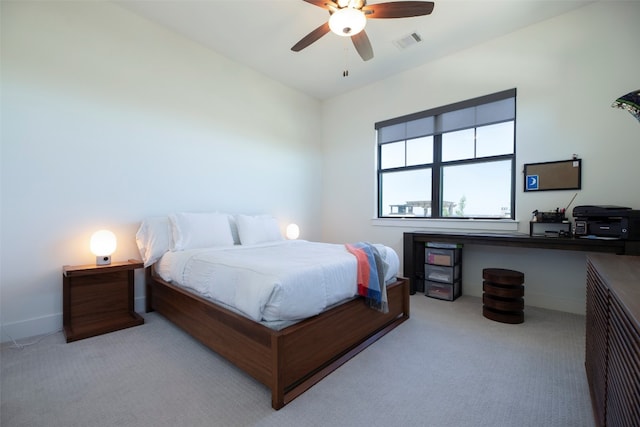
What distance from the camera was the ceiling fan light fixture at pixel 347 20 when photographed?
2006 millimetres

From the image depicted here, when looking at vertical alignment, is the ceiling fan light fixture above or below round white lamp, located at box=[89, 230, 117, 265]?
above

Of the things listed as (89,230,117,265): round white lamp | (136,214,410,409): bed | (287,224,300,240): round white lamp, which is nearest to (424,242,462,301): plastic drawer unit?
(136,214,410,409): bed

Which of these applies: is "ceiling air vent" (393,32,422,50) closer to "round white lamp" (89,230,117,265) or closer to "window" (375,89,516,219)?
"window" (375,89,516,219)

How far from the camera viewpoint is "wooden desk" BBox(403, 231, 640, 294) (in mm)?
2332

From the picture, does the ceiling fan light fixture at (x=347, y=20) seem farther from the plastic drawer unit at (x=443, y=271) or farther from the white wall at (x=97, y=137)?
the plastic drawer unit at (x=443, y=271)

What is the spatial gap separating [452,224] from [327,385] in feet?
9.02

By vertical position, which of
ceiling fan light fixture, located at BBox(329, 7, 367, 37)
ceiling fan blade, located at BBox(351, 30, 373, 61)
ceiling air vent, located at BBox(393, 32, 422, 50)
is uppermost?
ceiling air vent, located at BBox(393, 32, 422, 50)

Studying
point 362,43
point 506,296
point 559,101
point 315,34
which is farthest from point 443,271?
point 315,34

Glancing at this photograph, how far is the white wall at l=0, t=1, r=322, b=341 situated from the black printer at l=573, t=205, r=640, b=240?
149 inches

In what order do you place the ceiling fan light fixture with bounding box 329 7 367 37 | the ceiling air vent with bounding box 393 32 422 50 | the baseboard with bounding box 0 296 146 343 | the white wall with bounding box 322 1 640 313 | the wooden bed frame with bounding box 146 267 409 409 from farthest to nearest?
the ceiling air vent with bounding box 393 32 422 50, the white wall with bounding box 322 1 640 313, the baseboard with bounding box 0 296 146 343, the ceiling fan light fixture with bounding box 329 7 367 37, the wooden bed frame with bounding box 146 267 409 409

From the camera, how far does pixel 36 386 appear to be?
164 cm

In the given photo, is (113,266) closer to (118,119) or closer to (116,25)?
(118,119)

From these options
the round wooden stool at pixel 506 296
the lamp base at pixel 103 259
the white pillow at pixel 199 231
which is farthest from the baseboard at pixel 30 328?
the round wooden stool at pixel 506 296

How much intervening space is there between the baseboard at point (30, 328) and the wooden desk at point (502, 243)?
3.70 metres
